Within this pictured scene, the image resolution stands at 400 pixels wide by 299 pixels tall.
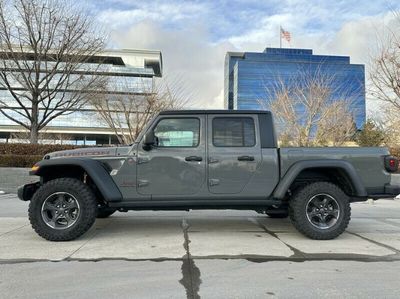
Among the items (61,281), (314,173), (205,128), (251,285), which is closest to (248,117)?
(205,128)

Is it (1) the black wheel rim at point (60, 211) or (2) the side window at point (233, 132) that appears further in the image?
(2) the side window at point (233, 132)

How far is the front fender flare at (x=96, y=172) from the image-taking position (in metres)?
6.59

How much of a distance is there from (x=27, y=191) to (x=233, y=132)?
3.42 metres

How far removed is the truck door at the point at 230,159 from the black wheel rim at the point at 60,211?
84.0 inches

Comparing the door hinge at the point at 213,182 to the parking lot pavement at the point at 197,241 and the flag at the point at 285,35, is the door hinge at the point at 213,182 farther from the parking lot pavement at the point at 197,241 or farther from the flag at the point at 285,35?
the flag at the point at 285,35

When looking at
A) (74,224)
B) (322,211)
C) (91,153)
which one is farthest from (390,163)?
(74,224)

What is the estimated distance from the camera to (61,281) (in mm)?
4734

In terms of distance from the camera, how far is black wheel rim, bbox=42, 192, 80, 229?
21.9ft

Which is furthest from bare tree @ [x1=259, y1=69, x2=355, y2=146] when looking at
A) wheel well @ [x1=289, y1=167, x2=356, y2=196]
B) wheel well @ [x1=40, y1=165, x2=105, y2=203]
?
wheel well @ [x1=40, y1=165, x2=105, y2=203]

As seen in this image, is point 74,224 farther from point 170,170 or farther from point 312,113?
point 312,113

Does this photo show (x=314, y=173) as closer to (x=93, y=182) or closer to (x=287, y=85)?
(x=93, y=182)

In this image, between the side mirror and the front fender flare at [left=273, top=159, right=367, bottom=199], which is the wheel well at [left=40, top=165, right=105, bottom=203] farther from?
the front fender flare at [left=273, top=159, right=367, bottom=199]

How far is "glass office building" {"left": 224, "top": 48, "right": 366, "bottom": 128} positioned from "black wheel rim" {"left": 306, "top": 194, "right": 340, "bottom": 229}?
65.8 feet

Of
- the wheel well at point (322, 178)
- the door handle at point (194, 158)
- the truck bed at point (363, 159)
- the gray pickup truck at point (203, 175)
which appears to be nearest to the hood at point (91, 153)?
the gray pickup truck at point (203, 175)
